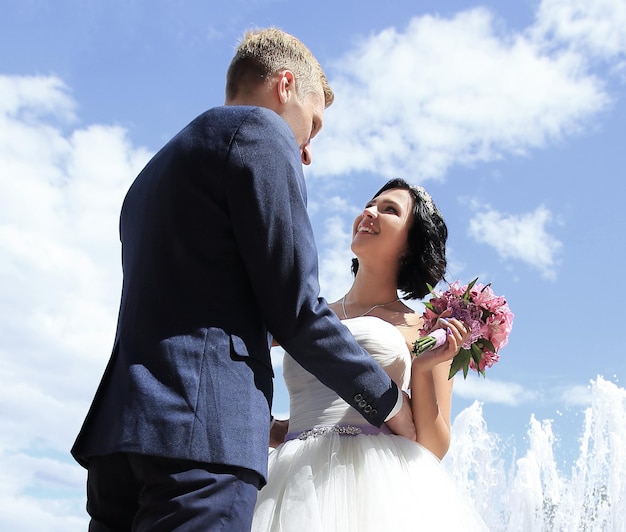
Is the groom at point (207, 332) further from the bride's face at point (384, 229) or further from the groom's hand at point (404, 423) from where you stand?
the bride's face at point (384, 229)

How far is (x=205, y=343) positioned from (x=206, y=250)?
332 mm

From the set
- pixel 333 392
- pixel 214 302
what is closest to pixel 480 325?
pixel 333 392

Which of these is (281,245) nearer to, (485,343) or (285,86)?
(285,86)

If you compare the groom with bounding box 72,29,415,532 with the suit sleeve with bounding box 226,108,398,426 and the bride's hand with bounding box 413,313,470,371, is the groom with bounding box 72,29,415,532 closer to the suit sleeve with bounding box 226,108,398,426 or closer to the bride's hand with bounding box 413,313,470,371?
the suit sleeve with bounding box 226,108,398,426

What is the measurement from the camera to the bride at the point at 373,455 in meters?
3.90

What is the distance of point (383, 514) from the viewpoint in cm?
391

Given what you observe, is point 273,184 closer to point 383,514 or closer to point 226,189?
point 226,189

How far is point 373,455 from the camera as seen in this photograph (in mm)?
4258

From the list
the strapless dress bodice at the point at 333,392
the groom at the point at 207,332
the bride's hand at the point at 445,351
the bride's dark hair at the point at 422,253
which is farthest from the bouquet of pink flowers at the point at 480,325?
the groom at the point at 207,332

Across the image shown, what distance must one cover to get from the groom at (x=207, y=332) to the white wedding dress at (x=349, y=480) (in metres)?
1.12

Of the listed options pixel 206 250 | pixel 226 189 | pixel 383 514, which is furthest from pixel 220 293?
pixel 383 514

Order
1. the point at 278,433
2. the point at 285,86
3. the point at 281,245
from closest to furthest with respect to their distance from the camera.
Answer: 1. the point at 281,245
2. the point at 285,86
3. the point at 278,433

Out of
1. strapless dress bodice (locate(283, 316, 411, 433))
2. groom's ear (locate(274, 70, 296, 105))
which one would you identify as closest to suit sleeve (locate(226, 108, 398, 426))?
groom's ear (locate(274, 70, 296, 105))

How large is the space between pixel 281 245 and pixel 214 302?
310mm
